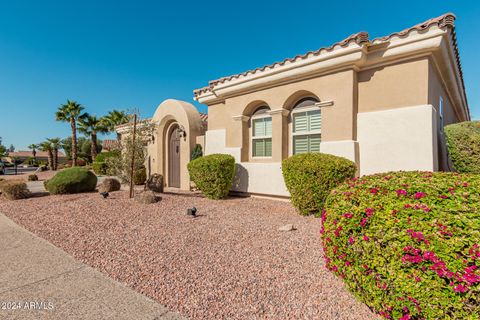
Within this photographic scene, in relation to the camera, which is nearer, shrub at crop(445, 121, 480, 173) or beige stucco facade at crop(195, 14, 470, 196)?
shrub at crop(445, 121, 480, 173)

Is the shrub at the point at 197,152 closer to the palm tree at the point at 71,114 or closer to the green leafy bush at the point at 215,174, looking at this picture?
the green leafy bush at the point at 215,174

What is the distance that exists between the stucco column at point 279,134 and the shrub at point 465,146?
461 cm

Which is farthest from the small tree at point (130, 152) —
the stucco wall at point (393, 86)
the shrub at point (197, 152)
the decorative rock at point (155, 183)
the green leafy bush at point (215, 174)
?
the stucco wall at point (393, 86)

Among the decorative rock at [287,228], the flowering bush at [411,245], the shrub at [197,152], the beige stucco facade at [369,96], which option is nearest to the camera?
the flowering bush at [411,245]

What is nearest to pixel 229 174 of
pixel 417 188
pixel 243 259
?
pixel 243 259

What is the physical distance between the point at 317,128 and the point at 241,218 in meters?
4.19

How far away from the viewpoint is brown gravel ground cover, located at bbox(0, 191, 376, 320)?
2696 mm

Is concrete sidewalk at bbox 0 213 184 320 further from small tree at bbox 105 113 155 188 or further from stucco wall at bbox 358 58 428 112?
stucco wall at bbox 358 58 428 112

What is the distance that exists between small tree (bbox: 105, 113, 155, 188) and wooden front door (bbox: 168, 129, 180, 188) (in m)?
2.92

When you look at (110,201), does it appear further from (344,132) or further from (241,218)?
(344,132)

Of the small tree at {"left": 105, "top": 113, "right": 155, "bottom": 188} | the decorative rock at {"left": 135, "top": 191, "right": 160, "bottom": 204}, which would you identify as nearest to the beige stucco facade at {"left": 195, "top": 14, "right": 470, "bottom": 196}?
the decorative rock at {"left": 135, "top": 191, "right": 160, "bottom": 204}

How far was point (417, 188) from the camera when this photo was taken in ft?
7.48

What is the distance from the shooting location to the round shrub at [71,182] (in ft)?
31.8

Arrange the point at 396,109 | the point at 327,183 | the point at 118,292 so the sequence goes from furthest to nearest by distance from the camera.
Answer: the point at 396,109
the point at 327,183
the point at 118,292
